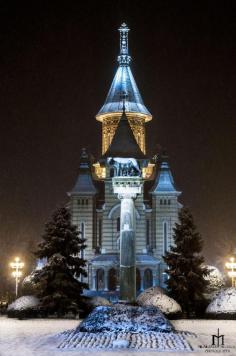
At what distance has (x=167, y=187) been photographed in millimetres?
57875

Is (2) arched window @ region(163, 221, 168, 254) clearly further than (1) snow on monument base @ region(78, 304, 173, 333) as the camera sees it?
Yes

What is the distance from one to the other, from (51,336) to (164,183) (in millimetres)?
35516

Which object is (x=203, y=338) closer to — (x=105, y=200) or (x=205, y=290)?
(x=205, y=290)

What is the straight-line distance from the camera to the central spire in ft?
203

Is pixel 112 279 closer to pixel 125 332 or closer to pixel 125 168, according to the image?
pixel 125 168

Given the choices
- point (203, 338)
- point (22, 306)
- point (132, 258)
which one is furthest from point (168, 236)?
point (203, 338)

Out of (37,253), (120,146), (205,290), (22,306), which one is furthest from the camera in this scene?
(120,146)

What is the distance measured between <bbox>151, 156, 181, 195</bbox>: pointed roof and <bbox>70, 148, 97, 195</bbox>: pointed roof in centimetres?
514

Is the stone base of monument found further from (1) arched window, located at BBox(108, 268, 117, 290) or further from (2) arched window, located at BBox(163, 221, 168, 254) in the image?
(2) arched window, located at BBox(163, 221, 168, 254)

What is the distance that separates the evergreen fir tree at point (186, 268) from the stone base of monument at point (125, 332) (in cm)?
1064

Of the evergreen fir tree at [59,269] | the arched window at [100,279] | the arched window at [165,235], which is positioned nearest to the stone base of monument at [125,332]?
the evergreen fir tree at [59,269]

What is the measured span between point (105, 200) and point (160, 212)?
4619 millimetres

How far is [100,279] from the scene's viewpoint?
5625 cm

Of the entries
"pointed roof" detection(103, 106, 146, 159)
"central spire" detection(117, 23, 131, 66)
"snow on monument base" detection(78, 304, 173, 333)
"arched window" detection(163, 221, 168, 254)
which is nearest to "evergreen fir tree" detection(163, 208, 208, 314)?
"pointed roof" detection(103, 106, 146, 159)
